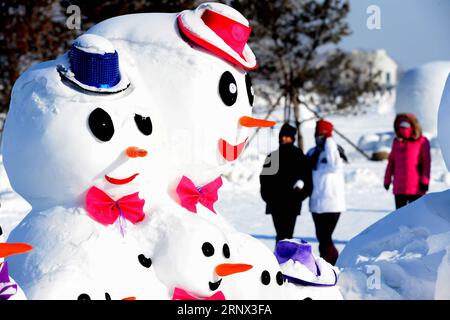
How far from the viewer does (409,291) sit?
15.7 ft

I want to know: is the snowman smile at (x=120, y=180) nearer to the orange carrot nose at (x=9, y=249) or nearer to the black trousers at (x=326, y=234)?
the orange carrot nose at (x=9, y=249)

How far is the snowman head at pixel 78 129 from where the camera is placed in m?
3.47

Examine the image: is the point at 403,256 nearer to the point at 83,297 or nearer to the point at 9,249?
the point at 83,297

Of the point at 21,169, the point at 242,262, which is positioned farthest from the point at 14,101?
the point at 242,262

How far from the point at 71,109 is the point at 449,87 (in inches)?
113

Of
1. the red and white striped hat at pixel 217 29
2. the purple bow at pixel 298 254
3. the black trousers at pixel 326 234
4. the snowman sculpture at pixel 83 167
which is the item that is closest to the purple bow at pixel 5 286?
the snowman sculpture at pixel 83 167

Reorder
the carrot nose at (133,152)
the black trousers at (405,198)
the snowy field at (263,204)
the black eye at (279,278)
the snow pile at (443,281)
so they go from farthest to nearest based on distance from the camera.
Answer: the snowy field at (263,204) < the black trousers at (405,198) < the snow pile at (443,281) < the black eye at (279,278) < the carrot nose at (133,152)

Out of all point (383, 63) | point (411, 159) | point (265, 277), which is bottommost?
point (383, 63)

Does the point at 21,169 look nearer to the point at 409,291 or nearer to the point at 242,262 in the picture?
the point at 242,262

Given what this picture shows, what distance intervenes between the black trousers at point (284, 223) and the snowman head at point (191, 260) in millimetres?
3039

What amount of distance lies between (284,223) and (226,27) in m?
3.21

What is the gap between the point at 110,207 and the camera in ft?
11.8

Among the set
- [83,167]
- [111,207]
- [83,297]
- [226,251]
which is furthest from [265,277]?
[83,167]

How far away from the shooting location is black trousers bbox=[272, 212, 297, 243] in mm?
6750
